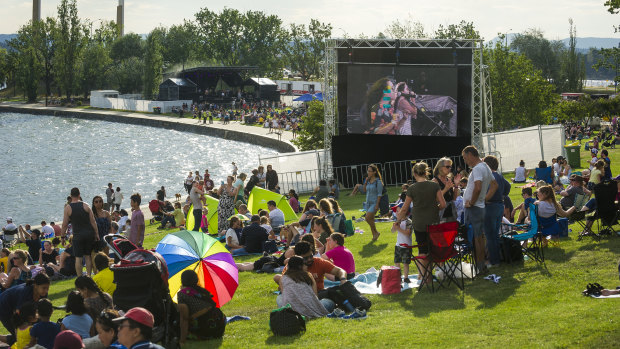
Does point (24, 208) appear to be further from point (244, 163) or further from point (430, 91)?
point (430, 91)

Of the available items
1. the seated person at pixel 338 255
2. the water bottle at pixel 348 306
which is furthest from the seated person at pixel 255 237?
the water bottle at pixel 348 306

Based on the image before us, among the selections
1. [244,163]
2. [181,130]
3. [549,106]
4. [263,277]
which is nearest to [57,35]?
[181,130]

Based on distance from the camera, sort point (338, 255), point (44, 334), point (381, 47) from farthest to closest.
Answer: point (381, 47), point (338, 255), point (44, 334)

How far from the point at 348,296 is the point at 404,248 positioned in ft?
4.14

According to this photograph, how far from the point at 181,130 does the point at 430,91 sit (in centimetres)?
5145

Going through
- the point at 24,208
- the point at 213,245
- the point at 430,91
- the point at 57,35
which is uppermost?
the point at 57,35

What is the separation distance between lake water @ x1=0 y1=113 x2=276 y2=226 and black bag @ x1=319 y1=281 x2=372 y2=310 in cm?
2862

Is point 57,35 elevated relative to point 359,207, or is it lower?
elevated

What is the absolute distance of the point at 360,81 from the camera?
25.0 m

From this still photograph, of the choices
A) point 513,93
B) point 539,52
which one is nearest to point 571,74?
point 539,52

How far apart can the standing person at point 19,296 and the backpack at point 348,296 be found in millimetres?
3468

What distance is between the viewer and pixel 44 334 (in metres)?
7.11

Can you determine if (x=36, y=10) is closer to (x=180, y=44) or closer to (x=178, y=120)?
(x=180, y=44)

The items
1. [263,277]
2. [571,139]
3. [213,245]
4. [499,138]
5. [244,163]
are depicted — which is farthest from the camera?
[244,163]
